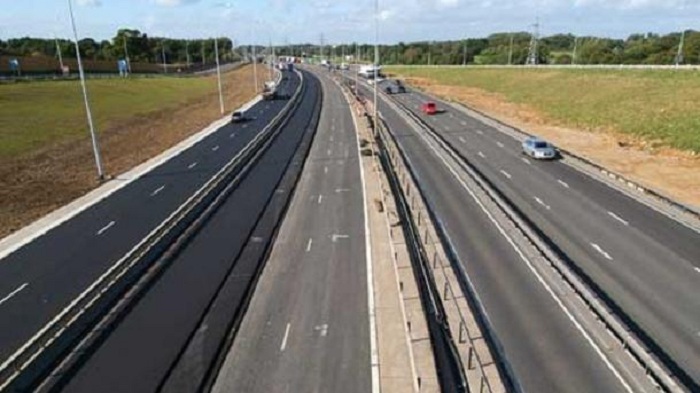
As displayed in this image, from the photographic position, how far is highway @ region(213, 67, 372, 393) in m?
17.0

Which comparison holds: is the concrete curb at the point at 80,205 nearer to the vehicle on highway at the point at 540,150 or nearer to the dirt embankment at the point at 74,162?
the dirt embankment at the point at 74,162

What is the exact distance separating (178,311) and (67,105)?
2927 inches

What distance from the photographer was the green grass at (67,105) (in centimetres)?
6069

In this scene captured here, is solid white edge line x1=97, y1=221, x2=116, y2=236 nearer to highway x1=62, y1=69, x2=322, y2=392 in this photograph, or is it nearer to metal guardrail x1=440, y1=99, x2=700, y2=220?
highway x1=62, y1=69, x2=322, y2=392

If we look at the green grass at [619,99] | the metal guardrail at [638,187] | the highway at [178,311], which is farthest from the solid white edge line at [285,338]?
the green grass at [619,99]

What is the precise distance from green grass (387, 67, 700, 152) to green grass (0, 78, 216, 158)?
195ft

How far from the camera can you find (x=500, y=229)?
29.0 metres

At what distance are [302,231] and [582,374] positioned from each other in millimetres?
16693

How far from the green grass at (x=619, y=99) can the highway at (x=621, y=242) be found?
18.9 metres

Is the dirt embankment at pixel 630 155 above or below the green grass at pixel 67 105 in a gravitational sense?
above

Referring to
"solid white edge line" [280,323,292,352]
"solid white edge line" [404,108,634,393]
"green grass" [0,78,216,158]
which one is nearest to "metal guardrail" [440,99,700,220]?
"solid white edge line" [404,108,634,393]

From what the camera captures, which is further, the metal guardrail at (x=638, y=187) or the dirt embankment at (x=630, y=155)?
the dirt embankment at (x=630, y=155)

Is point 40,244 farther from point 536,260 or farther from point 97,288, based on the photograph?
point 536,260

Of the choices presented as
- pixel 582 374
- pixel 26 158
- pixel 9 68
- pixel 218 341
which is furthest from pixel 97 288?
pixel 9 68
